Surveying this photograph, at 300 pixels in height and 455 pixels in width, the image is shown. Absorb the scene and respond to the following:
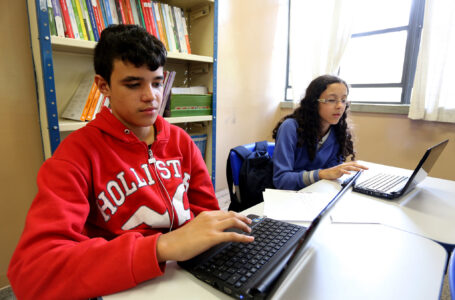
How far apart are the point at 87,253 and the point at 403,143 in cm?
253

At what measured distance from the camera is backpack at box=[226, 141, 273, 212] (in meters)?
1.25

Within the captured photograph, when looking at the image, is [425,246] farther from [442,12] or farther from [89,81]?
[442,12]

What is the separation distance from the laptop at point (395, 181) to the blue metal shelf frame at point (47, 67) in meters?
1.30

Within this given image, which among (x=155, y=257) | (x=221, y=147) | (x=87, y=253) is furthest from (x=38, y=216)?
(x=221, y=147)

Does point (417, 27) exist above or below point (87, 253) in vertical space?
above

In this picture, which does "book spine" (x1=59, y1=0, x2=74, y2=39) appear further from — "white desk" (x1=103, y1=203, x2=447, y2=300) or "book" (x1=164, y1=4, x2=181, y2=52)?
"white desk" (x1=103, y1=203, x2=447, y2=300)

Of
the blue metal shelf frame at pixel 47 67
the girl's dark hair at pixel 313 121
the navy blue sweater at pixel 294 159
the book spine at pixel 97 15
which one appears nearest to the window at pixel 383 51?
the girl's dark hair at pixel 313 121

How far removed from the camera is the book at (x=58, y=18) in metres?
1.09

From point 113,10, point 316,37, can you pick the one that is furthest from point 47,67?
point 316,37

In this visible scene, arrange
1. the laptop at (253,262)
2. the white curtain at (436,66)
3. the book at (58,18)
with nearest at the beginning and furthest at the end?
the laptop at (253,262)
the book at (58,18)
the white curtain at (436,66)

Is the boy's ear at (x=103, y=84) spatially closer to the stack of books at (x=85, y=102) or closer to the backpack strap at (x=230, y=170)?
the stack of books at (x=85, y=102)

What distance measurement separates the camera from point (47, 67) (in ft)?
3.44

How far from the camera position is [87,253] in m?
0.51

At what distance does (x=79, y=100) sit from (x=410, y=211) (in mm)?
1560
